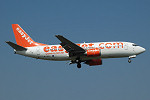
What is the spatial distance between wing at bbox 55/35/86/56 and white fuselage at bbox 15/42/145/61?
116 centimetres

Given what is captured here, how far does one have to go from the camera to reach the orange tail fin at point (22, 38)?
213ft

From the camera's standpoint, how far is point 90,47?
60.3 metres

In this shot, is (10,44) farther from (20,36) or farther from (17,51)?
(20,36)

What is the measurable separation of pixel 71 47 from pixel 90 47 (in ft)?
12.7

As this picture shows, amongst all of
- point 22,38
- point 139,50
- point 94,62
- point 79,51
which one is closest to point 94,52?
point 79,51

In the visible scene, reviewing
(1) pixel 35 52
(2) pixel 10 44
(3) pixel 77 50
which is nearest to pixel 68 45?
(3) pixel 77 50

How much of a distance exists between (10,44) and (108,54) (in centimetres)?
1887

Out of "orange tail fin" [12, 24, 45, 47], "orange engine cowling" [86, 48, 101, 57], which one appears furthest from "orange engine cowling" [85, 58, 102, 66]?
"orange tail fin" [12, 24, 45, 47]

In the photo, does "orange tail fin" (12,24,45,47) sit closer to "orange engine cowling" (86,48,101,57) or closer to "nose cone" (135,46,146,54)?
"orange engine cowling" (86,48,101,57)

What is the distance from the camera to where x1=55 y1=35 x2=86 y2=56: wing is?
5744 centimetres

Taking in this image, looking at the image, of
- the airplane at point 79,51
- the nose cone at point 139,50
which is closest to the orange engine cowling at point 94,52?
the airplane at point 79,51

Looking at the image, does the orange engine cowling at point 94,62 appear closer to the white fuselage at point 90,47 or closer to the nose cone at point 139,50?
the white fuselage at point 90,47

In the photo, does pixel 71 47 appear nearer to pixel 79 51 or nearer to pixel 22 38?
pixel 79 51

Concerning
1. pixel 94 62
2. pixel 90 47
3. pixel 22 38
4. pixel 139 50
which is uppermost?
pixel 22 38
